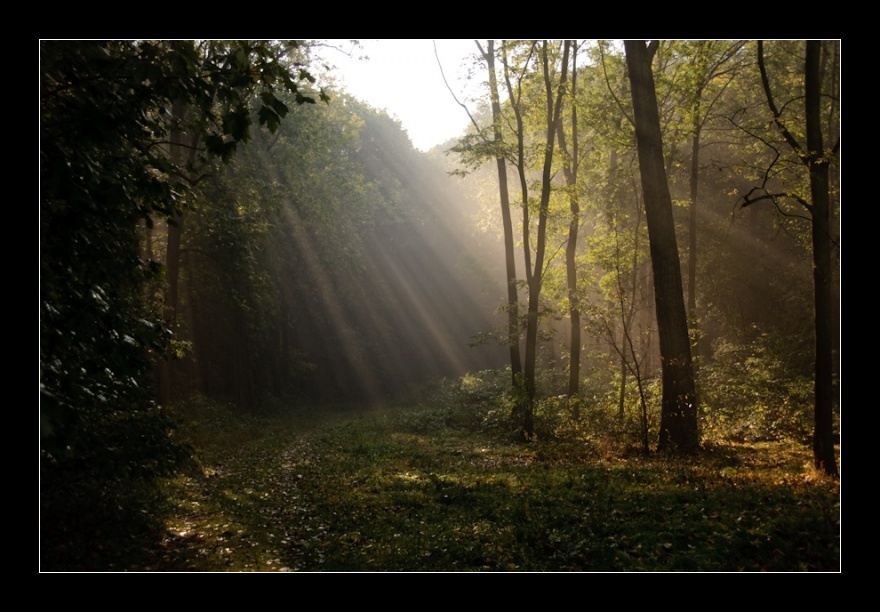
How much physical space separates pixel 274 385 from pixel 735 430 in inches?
1088

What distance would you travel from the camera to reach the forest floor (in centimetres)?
603

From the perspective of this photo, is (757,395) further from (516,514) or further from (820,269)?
(516,514)

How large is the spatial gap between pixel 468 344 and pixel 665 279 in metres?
8.80

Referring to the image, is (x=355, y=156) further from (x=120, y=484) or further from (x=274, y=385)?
(x=120, y=484)

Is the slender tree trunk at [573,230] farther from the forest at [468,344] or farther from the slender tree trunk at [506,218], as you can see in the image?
the slender tree trunk at [506,218]

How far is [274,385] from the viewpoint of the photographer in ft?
115

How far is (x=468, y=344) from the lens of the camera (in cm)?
1898

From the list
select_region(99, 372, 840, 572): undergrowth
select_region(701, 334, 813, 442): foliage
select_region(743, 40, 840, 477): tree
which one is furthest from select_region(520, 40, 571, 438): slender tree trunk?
select_region(743, 40, 840, 477): tree

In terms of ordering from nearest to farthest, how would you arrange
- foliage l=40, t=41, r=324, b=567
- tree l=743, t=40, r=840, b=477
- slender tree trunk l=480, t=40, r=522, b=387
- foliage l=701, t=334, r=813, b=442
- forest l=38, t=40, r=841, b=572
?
foliage l=40, t=41, r=324, b=567 < forest l=38, t=40, r=841, b=572 < tree l=743, t=40, r=840, b=477 < foliage l=701, t=334, r=813, b=442 < slender tree trunk l=480, t=40, r=522, b=387

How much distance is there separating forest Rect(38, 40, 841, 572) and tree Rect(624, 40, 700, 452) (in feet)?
0.19

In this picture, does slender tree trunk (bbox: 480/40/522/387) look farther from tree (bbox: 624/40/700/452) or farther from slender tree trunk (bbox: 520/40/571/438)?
tree (bbox: 624/40/700/452)

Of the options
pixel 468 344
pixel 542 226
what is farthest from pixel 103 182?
pixel 468 344
